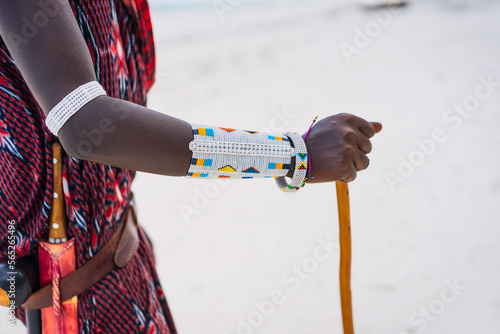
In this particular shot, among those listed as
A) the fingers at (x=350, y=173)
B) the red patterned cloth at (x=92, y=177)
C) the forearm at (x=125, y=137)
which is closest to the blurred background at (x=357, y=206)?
the red patterned cloth at (x=92, y=177)

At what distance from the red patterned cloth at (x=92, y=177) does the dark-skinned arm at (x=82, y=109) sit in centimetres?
13

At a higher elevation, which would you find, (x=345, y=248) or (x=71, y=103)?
(x=71, y=103)

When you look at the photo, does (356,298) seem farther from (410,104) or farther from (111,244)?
(410,104)

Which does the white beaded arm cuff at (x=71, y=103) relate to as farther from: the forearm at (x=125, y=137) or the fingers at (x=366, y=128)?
the fingers at (x=366, y=128)

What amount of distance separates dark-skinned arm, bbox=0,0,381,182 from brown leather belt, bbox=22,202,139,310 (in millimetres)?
259

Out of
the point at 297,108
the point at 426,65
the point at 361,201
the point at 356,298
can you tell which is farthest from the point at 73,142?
the point at 426,65

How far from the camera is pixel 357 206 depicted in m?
3.41

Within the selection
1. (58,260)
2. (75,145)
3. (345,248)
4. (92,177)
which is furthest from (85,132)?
(345,248)

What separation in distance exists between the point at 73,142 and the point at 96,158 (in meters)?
0.04

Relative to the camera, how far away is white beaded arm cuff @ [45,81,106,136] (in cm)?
73

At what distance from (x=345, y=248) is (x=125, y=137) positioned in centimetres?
59

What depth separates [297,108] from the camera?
4.89 m

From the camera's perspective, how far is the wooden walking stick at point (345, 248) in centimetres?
110

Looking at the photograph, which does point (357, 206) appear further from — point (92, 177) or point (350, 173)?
point (92, 177)
